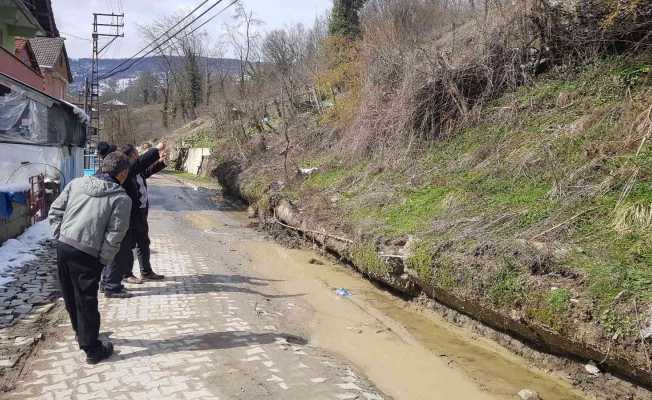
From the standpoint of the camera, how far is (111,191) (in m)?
4.50

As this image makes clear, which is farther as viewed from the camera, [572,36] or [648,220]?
[572,36]

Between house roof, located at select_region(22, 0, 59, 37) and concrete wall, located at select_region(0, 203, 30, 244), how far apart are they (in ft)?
36.9

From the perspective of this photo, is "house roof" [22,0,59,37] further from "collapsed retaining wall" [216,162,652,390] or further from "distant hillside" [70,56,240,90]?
"collapsed retaining wall" [216,162,652,390]

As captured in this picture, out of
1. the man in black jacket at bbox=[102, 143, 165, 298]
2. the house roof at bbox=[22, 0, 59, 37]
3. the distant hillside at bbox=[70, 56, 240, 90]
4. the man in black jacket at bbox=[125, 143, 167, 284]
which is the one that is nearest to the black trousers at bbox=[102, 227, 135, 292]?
the man in black jacket at bbox=[102, 143, 165, 298]

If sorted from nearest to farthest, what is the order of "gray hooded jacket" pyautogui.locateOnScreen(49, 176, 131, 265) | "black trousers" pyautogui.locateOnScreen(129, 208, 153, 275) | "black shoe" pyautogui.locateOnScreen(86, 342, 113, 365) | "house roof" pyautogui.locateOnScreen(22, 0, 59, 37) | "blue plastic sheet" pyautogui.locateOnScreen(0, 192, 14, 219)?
1. "gray hooded jacket" pyautogui.locateOnScreen(49, 176, 131, 265)
2. "black shoe" pyautogui.locateOnScreen(86, 342, 113, 365)
3. "black trousers" pyautogui.locateOnScreen(129, 208, 153, 275)
4. "blue plastic sheet" pyautogui.locateOnScreen(0, 192, 14, 219)
5. "house roof" pyautogui.locateOnScreen(22, 0, 59, 37)

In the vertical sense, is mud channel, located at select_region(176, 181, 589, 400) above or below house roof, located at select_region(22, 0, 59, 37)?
below

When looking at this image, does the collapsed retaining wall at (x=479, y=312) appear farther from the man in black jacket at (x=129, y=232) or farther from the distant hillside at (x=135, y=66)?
the distant hillside at (x=135, y=66)

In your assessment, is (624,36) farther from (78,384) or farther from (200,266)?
(78,384)

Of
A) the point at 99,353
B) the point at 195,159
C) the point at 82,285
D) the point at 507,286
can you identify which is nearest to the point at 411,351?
the point at 507,286

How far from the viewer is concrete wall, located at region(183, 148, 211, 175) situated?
31.2 metres

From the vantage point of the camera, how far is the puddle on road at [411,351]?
197 inches

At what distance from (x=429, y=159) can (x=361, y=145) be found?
294 cm

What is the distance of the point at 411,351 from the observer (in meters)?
5.88

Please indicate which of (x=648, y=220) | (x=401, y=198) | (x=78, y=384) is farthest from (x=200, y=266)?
(x=648, y=220)
